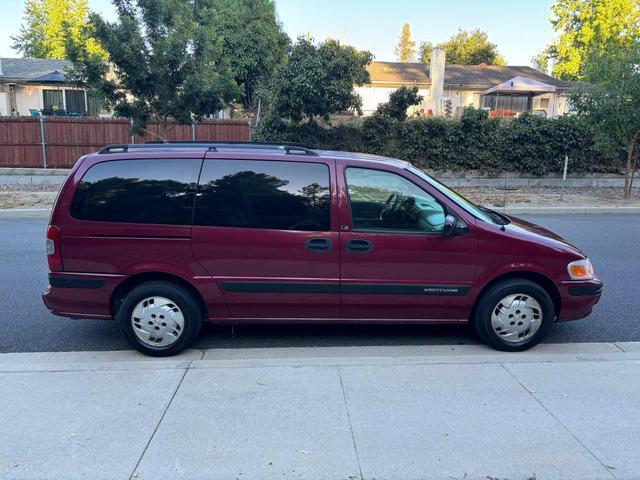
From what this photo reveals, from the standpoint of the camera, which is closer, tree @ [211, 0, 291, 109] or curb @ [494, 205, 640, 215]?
curb @ [494, 205, 640, 215]

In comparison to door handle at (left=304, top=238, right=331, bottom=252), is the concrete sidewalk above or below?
below

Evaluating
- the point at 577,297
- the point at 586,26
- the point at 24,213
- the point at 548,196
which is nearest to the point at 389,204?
the point at 577,297

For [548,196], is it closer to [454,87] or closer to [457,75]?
[454,87]

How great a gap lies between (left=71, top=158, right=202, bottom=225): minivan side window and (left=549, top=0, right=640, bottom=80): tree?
37210mm

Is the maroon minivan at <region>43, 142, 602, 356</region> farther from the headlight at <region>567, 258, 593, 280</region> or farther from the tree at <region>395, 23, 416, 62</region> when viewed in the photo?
the tree at <region>395, 23, 416, 62</region>

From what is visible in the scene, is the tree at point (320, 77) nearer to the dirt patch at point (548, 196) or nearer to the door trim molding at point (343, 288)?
the dirt patch at point (548, 196)

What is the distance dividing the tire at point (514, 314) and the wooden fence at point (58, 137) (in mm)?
16392

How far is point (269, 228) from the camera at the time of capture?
14.3ft

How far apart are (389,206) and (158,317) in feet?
7.10

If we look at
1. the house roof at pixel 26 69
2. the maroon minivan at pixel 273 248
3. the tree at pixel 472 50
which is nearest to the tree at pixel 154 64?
the maroon minivan at pixel 273 248

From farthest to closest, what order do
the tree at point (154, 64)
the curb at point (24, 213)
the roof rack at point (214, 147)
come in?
the tree at point (154, 64) < the curb at point (24, 213) < the roof rack at point (214, 147)

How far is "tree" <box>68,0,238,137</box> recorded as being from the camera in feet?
44.1

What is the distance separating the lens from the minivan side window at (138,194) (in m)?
4.39

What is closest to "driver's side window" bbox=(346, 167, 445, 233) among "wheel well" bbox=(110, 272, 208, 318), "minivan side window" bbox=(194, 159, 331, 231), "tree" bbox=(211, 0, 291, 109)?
"minivan side window" bbox=(194, 159, 331, 231)
